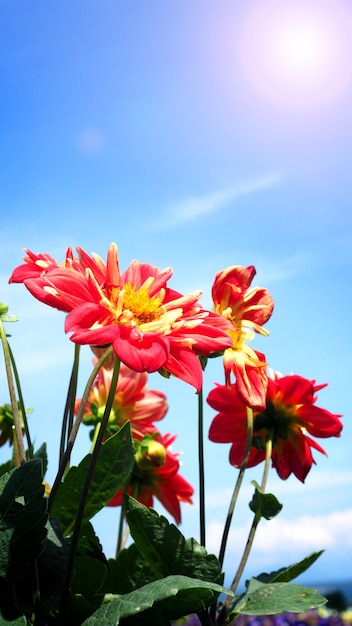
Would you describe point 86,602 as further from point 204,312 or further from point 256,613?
point 204,312

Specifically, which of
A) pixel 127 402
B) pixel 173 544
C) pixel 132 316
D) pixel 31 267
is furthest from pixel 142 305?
pixel 127 402

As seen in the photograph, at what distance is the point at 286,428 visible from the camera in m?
1.28

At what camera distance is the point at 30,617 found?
31.2 inches

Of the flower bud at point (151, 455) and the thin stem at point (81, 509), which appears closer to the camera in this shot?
the thin stem at point (81, 509)

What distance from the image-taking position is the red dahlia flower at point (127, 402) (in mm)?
1385

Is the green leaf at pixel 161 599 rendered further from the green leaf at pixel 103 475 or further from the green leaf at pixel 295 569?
the green leaf at pixel 295 569

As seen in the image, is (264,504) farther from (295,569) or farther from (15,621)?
(15,621)

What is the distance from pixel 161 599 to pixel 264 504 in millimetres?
316

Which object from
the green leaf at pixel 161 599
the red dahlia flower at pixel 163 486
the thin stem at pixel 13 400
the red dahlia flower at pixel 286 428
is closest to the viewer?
the green leaf at pixel 161 599

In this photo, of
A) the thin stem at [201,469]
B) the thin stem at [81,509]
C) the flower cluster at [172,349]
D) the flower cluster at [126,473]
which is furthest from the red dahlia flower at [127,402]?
the thin stem at [81,509]

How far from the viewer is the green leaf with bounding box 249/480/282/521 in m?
1.01

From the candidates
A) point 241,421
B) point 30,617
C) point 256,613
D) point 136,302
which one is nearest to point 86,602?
point 30,617

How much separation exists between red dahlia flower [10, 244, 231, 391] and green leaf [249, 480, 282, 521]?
0.27 m

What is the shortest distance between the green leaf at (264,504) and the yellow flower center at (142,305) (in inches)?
12.2
